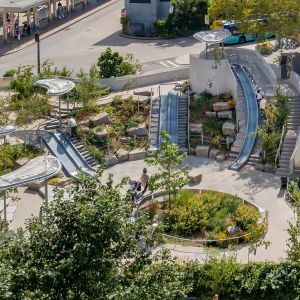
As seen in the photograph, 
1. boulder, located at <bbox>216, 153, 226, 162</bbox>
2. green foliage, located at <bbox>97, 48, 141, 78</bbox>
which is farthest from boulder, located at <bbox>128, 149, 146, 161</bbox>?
green foliage, located at <bbox>97, 48, 141, 78</bbox>

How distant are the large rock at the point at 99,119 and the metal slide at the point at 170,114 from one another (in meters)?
2.81

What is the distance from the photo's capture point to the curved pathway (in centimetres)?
3281

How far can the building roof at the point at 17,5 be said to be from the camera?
212 feet

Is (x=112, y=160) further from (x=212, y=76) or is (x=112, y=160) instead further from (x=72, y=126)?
(x=212, y=76)

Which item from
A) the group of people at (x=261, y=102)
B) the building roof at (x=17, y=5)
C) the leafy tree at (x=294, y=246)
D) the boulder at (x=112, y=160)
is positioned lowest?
the boulder at (x=112, y=160)

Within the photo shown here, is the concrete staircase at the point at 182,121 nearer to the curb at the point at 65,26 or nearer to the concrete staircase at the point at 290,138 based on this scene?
the concrete staircase at the point at 290,138

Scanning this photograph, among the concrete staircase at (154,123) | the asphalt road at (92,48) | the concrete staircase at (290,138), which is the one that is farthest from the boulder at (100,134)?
the asphalt road at (92,48)

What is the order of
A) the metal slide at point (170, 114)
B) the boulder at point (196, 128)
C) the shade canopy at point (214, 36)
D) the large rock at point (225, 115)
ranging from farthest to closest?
1. the shade canopy at point (214, 36)
2. the metal slide at point (170, 114)
3. the large rock at point (225, 115)
4. the boulder at point (196, 128)

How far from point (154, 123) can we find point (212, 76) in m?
4.42

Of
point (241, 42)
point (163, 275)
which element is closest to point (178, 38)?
point (241, 42)

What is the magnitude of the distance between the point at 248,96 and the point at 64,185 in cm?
1192

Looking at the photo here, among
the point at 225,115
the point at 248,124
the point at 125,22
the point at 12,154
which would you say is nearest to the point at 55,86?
the point at 12,154

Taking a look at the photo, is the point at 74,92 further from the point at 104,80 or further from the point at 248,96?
the point at 248,96

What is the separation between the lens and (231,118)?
44.9 m
